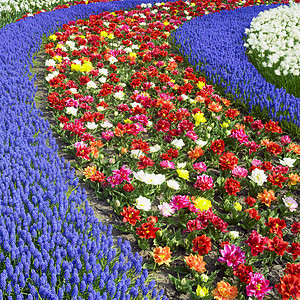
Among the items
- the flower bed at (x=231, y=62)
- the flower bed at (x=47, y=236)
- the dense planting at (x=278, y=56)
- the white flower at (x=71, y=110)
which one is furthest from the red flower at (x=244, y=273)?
the dense planting at (x=278, y=56)

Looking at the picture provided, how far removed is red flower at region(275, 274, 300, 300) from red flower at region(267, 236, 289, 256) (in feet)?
1.02

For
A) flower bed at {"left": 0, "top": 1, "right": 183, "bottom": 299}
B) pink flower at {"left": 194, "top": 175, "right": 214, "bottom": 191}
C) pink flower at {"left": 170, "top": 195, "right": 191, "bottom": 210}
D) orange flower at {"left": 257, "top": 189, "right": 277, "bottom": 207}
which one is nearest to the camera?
flower bed at {"left": 0, "top": 1, "right": 183, "bottom": 299}

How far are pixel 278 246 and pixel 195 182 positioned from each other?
1235mm

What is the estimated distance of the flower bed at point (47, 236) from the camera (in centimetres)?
227

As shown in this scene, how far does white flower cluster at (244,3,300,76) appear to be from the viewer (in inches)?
235

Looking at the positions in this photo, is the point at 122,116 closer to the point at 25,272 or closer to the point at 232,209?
the point at 232,209

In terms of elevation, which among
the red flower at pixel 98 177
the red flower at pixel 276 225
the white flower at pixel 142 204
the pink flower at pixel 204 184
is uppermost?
the red flower at pixel 98 177

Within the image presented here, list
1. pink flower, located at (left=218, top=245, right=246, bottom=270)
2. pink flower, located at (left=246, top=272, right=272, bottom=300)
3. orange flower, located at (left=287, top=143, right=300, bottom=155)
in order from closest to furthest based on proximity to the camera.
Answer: pink flower, located at (left=246, top=272, right=272, bottom=300) < pink flower, located at (left=218, top=245, right=246, bottom=270) < orange flower, located at (left=287, top=143, right=300, bottom=155)

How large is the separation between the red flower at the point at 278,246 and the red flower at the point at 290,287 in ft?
1.02

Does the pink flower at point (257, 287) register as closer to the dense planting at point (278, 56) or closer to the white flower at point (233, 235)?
the white flower at point (233, 235)

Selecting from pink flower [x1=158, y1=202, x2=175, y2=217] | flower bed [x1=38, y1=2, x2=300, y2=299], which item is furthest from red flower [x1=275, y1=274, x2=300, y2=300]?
pink flower [x1=158, y1=202, x2=175, y2=217]

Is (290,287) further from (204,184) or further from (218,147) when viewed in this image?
(218,147)

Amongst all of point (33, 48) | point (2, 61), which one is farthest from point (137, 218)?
point (33, 48)

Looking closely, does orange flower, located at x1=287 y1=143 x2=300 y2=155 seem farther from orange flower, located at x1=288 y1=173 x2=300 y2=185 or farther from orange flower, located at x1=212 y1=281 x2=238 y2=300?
orange flower, located at x1=212 y1=281 x2=238 y2=300
